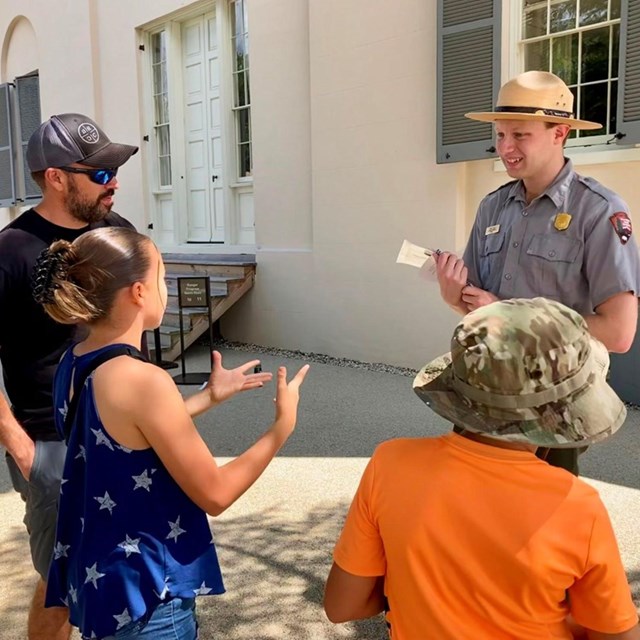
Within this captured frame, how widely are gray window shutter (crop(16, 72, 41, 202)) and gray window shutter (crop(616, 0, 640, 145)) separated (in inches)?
402

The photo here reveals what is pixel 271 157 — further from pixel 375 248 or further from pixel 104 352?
pixel 104 352

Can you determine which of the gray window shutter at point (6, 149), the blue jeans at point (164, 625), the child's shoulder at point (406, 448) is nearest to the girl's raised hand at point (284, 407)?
the child's shoulder at point (406, 448)

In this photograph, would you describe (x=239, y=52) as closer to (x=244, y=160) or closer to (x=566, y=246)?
(x=244, y=160)

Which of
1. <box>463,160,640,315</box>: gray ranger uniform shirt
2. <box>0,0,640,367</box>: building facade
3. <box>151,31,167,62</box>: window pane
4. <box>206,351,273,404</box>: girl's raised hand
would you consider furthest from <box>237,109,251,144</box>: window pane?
<box>206,351,273,404</box>: girl's raised hand

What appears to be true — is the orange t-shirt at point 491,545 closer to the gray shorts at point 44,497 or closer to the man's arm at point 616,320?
the man's arm at point 616,320

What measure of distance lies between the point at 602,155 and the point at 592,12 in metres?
1.26

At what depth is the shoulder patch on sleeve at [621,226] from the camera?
2121 mm

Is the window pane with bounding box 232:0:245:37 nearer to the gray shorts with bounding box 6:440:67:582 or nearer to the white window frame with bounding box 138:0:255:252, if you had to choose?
the white window frame with bounding box 138:0:255:252

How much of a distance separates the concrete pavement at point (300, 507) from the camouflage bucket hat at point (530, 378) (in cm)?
165

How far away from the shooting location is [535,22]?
594 cm

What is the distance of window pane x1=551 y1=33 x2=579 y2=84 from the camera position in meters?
5.79

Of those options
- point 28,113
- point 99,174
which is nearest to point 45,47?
point 28,113

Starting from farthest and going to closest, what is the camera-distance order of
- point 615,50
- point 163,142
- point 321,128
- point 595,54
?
1. point 163,142
2. point 321,128
3. point 595,54
4. point 615,50

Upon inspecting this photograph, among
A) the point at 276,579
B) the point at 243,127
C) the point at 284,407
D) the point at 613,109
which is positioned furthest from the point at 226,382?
the point at 243,127
